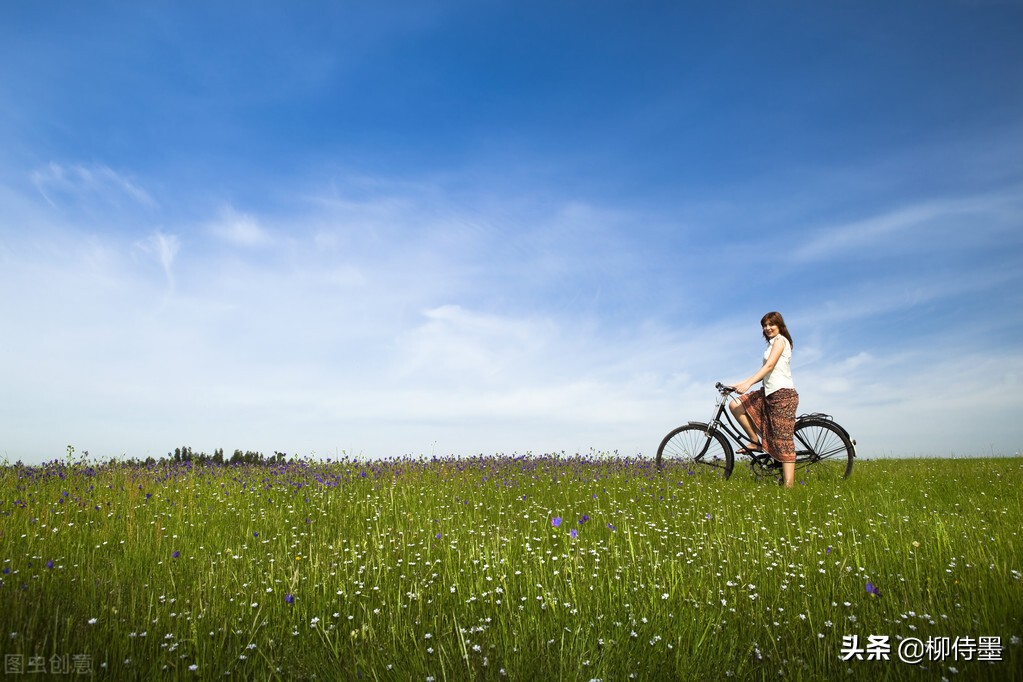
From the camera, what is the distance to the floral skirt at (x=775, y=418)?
40.0 feet

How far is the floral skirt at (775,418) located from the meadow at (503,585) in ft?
4.14

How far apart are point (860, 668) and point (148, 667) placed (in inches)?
186

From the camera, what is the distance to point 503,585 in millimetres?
5547

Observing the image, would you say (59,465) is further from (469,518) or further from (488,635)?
(488,635)

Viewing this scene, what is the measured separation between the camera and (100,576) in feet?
21.0

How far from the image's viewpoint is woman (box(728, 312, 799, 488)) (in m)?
11.9

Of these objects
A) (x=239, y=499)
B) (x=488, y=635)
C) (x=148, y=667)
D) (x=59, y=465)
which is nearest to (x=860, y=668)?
(x=488, y=635)

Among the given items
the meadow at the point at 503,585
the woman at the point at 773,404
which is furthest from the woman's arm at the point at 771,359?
the meadow at the point at 503,585

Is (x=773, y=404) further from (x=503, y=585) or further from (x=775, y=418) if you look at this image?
(x=503, y=585)

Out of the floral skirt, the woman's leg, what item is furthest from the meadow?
the woman's leg

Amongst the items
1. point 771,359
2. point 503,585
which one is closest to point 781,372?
point 771,359

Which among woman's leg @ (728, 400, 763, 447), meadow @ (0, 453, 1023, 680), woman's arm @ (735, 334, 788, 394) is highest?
woman's arm @ (735, 334, 788, 394)

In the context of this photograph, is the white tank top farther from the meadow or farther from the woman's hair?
the meadow

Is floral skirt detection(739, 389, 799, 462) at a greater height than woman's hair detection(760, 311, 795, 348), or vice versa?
woman's hair detection(760, 311, 795, 348)
